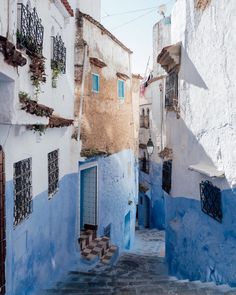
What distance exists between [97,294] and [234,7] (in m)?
5.95

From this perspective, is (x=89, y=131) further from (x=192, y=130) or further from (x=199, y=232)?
(x=199, y=232)

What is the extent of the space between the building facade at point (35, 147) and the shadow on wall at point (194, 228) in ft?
10.2

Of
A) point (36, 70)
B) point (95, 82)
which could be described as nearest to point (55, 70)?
point (36, 70)

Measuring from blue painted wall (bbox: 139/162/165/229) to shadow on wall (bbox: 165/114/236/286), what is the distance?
10.8m

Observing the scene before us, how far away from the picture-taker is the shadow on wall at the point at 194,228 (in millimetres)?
6629

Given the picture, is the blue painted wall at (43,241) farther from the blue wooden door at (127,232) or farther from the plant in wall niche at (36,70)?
the blue wooden door at (127,232)

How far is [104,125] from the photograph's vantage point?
1294 cm

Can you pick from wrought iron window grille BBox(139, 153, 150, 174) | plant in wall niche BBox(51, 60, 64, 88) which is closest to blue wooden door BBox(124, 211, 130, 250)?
wrought iron window grille BBox(139, 153, 150, 174)

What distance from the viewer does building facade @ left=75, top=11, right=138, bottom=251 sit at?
11.1 meters

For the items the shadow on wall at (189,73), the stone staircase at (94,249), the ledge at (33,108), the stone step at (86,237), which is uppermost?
the shadow on wall at (189,73)

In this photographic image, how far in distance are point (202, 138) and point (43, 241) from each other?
419cm

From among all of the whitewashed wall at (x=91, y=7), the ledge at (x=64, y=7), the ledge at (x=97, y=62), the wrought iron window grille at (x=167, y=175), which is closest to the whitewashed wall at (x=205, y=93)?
the wrought iron window grille at (x=167, y=175)

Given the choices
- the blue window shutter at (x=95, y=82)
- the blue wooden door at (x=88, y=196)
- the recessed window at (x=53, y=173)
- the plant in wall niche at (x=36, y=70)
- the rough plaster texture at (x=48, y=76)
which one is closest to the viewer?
the rough plaster texture at (x=48, y=76)

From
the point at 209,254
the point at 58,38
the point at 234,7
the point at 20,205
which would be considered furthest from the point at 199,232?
the point at 58,38
